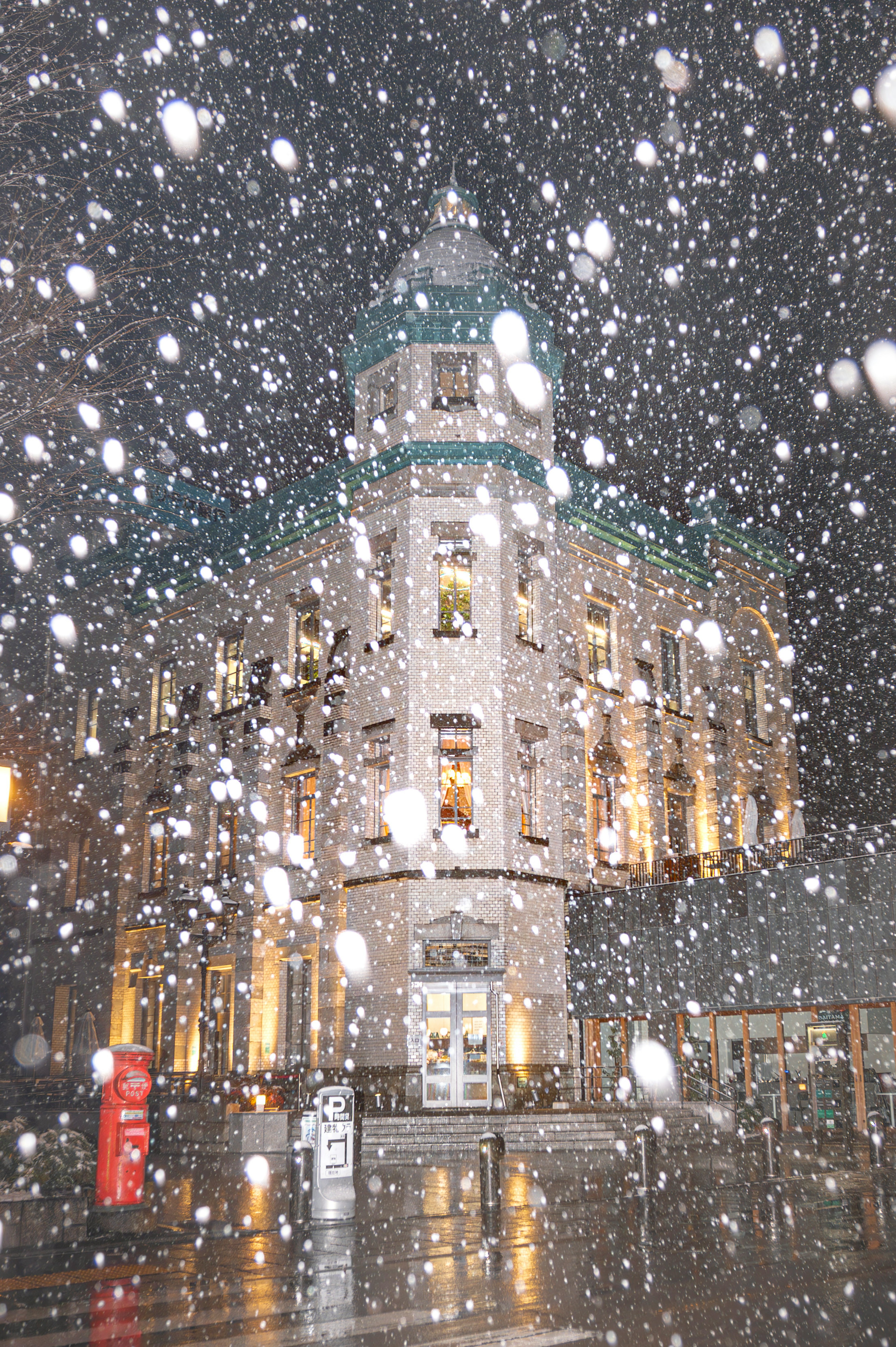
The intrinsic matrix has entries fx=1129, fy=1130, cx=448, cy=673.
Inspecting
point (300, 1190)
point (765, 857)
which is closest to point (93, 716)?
point (765, 857)

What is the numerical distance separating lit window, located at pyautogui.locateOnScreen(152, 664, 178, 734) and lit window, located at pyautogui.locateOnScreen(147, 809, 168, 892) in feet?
8.91

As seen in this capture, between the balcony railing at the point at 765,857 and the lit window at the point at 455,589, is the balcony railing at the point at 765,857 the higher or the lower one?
the lower one

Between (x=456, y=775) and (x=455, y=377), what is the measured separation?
10412mm

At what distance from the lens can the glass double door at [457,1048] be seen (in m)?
24.8

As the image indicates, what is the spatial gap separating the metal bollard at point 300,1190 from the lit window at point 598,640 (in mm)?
20239

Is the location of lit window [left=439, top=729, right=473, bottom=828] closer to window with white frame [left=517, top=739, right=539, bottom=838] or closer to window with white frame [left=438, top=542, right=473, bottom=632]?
window with white frame [left=517, top=739, right=539, bottom=838]

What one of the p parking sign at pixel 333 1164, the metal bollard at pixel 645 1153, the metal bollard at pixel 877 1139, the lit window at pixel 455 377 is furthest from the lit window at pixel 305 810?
the p parking sign at pixel 333 1164

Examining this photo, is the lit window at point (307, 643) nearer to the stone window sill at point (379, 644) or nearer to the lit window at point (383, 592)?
the lit window at point (383, 592)

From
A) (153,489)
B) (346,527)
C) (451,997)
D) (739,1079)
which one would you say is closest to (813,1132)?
(739,1079)

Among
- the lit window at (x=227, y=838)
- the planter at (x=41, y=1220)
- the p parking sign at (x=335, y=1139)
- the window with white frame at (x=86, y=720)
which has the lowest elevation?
the planter at (x=41, y=1220)

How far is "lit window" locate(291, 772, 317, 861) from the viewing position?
30.0 m

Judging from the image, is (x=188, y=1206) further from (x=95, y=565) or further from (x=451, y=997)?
(x=95, y=565)

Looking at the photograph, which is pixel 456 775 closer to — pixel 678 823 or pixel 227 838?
pixel 227 838

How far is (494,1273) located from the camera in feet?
32.0
